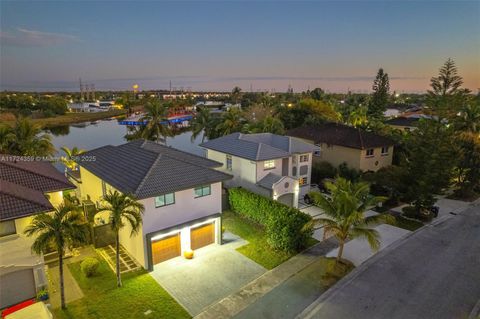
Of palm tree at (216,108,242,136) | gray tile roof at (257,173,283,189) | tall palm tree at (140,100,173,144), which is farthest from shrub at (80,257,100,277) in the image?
palm tree at (216,108,242,136)

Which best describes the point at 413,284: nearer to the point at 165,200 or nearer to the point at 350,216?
the point at 350,216

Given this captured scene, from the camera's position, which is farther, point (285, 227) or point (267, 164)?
point (267, 164)

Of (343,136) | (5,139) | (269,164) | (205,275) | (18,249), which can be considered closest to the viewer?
(18,249)

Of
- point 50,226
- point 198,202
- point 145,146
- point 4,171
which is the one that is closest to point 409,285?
point 198,202

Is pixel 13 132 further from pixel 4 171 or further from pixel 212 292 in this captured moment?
pixel 212 292

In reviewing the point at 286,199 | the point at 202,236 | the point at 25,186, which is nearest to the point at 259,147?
the point at 286,199

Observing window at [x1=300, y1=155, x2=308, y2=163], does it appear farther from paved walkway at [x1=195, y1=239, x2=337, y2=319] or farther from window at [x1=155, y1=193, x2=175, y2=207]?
window at [x1=155, y1=193, x2=175, y2=207]

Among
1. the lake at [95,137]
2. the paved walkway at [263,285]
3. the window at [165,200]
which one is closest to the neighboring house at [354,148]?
the paved walkway at [263,285]
